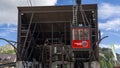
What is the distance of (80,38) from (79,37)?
0.61 feet

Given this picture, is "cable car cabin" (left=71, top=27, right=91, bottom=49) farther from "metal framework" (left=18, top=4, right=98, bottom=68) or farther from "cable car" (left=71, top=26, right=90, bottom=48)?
"metal framework" (left=18, top=4, right=98, bottom=68)

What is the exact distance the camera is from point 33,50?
47.9 meters

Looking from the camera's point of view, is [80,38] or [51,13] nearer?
[80,38]

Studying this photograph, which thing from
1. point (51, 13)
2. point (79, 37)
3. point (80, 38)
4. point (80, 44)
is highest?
point (51, 13)

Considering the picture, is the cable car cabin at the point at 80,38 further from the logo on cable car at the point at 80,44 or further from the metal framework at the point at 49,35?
the metal framework at the point at 49,35

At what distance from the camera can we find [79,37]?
38625 mm

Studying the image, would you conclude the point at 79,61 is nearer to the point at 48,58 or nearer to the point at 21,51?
the point at 48,58

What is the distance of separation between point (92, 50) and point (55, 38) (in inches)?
421

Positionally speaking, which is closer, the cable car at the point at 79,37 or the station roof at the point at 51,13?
the cable car at the point at 79,37

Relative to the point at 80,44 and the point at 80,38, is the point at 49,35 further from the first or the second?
the point at 80,44

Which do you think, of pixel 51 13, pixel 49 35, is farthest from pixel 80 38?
pixel 49 35

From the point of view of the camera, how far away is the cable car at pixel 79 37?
3831 centimetres

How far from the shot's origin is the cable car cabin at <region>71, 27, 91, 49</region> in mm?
38312

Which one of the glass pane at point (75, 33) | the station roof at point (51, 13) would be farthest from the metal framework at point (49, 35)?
the glass pane at point (75, 33)
